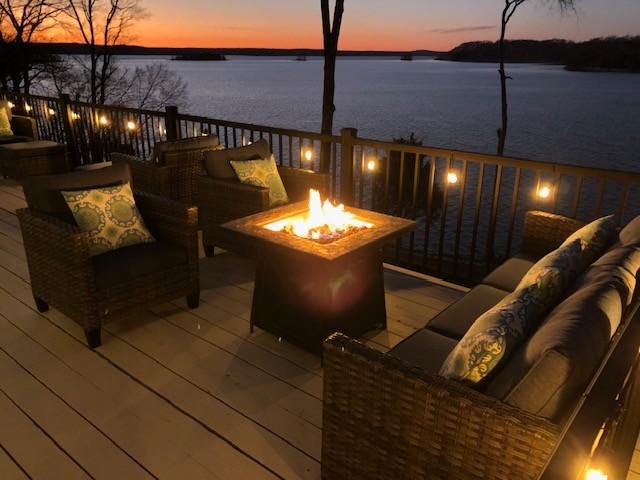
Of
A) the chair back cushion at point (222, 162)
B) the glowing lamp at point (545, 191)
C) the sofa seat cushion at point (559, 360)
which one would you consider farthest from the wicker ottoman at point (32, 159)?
the sofa seat cushion at point (559, 360)

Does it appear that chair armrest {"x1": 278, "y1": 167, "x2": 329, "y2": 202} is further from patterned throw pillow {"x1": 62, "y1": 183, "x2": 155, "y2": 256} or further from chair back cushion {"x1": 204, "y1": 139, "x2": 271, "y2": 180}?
patterned throw pillow {"x1": 62, "y1": 183, "x2": 155, "y2": 256}

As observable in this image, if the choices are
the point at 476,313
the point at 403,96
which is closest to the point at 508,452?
the point at 476,313

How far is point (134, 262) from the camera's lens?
9.65 feet

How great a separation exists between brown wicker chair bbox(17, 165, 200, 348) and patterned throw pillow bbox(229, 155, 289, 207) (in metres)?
0.83

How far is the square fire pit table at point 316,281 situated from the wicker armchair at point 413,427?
84 centimetres

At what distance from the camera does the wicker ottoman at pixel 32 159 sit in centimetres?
660

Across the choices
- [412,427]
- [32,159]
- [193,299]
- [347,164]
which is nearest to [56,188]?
[193,299]

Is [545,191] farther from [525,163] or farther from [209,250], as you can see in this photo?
[209,250]

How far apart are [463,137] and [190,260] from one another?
34808 mm

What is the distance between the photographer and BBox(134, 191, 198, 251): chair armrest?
3113 millimetres

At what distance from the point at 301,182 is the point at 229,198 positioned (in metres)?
0.58

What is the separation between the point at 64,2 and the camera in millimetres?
17000

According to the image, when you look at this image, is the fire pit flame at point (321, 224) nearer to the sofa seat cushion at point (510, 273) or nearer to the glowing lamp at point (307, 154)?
the sofa seat cushion at point (510, 273)

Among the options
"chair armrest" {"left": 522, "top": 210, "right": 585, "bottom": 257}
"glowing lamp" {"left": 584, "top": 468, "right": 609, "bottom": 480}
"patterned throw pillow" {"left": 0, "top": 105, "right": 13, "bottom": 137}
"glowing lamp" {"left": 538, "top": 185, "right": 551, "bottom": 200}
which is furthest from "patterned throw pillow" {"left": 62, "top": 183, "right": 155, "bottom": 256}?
"patterned throw pillow" {"left": 0, "top": 105, "right": 13, "bottom": 137}
